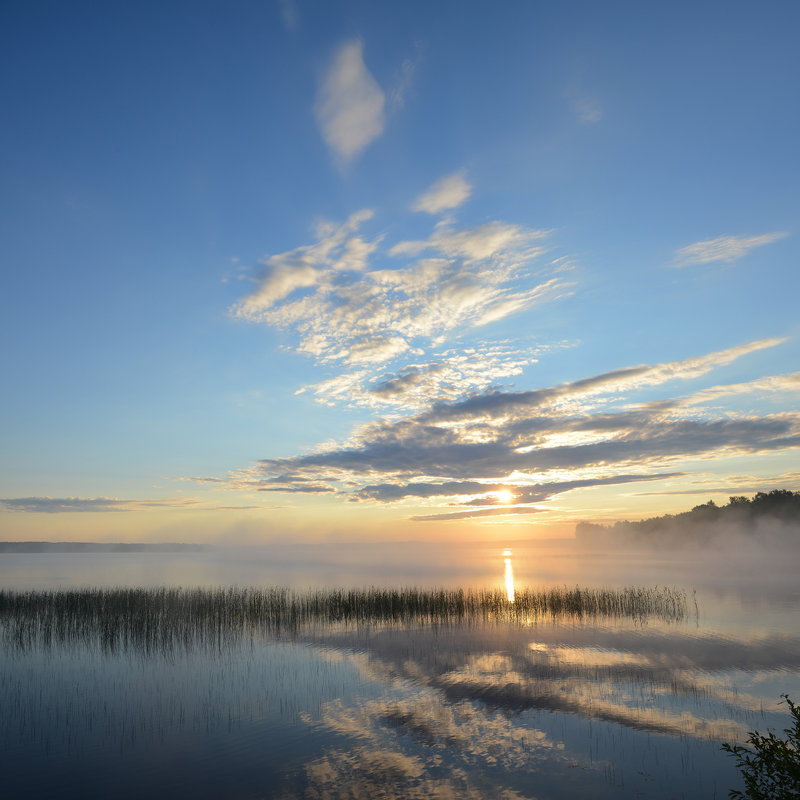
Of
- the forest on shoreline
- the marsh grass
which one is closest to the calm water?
the marsh grass

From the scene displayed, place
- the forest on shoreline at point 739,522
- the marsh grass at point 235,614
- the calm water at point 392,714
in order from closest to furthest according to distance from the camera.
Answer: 1. the calm water at point 392,714
2. the marsh grass at point 235,614
3. the forest on shoreline at point 739,522

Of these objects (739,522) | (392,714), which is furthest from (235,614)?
(739,522)

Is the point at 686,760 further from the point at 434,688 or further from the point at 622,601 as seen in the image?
the point at 622,601

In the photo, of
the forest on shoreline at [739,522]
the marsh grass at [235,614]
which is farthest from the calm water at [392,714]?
the forest on shoreline at [739,522]

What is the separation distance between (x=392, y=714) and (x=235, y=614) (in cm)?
1574

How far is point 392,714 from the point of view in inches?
530

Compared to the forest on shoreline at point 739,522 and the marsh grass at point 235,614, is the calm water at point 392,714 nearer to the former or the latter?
the marsh grass at point 235,614

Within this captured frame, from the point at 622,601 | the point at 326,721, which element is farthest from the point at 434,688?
the point at 622,601

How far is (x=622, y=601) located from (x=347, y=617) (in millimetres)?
15620

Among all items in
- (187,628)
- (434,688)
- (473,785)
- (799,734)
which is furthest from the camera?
(187,628)

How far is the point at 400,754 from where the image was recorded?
1099cm

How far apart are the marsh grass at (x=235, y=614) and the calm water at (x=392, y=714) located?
52.9 inches

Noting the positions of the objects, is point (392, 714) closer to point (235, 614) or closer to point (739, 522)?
point (235, 614)

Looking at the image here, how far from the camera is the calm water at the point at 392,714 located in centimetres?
996
